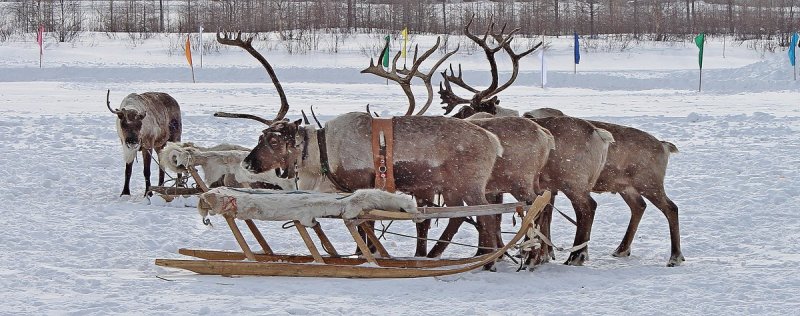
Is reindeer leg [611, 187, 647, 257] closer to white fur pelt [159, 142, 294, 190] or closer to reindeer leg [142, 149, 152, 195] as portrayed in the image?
white fur pelt [159, 142, 294, 190]

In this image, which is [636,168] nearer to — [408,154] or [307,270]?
[408,154]

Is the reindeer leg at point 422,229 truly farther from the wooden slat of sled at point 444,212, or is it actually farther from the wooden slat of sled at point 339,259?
the wooden slat of sled at point 444,212

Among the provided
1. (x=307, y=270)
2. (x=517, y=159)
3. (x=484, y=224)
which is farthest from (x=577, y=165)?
(x=307, y=270)

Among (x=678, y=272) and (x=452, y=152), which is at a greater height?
(x=452, y=152)

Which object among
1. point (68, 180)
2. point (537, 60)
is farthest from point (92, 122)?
point (537, 60)

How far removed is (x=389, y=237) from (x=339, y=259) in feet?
6.59

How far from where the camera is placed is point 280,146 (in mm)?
8445

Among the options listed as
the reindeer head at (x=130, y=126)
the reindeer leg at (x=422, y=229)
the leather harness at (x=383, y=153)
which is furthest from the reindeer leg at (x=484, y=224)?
the reindeer head at (x=130, y=126)

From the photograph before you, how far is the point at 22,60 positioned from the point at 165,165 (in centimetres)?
2834

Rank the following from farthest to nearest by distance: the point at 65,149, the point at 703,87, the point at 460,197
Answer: the point at 703,87 → the point at 65,149 → the point at 460,197

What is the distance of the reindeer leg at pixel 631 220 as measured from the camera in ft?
30.1

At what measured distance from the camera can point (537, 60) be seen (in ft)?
131

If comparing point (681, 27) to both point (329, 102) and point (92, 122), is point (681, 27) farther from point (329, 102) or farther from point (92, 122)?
point (92, 122)

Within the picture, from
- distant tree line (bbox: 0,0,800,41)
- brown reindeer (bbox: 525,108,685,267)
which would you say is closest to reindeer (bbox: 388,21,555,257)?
brown reindeer (bbox: 525,108,685,267)
